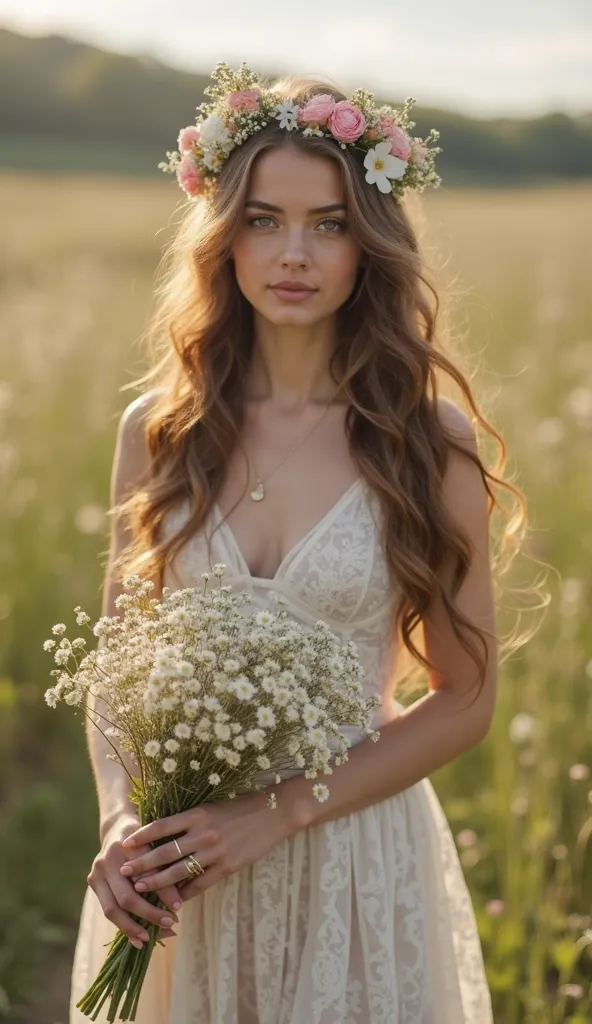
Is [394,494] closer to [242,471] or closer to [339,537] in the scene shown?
[339,537]

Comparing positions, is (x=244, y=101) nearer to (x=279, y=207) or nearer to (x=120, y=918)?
(x=279, y=207)

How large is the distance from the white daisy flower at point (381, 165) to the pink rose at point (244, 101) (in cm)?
29

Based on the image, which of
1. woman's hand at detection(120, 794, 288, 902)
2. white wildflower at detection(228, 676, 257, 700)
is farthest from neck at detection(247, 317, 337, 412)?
white wildflower at detection(228, 676, 257, 700)

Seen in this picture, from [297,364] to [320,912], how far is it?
4.20 feet

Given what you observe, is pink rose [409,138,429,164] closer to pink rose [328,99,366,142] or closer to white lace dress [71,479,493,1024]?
pink rose [328,99,366,142]

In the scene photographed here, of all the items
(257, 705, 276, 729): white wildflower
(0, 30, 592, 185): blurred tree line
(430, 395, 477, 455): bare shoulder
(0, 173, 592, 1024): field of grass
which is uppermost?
(0, 30, 592, 185): blurred tree line

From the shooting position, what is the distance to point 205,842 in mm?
1968

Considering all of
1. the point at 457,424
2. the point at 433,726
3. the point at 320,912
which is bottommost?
the point at 320,912

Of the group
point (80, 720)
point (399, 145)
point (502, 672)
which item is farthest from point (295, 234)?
point (80, 720)

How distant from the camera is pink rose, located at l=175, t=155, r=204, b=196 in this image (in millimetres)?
2580

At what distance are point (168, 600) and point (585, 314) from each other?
1118 centimetres

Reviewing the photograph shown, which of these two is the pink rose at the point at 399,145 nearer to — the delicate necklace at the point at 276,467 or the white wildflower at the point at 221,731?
the delicate necklace at the point at 276,467

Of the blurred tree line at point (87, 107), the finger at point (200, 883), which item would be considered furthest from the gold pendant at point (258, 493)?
the blurred tree line at point (87, 107)

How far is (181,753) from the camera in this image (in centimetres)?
181
